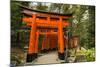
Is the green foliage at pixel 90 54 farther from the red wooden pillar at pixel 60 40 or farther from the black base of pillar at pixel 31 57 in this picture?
the black base of pillar at pixel 31 57

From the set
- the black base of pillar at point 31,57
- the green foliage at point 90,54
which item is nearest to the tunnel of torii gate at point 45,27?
the black base of pillar at point 31,57

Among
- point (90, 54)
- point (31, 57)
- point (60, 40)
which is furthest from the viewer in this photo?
point (90, 54)

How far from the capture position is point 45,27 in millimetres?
2539

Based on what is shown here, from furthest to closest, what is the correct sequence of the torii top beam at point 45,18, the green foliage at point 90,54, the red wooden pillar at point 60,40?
the green foliage at point 90,54 < the red wooden pillar at point 60,40 < the torii top beam at point 45,18

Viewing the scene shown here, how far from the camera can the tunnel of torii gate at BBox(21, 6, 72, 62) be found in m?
2.48

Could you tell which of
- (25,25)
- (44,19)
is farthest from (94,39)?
(25,25)

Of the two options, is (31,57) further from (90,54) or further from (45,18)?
(90,54)

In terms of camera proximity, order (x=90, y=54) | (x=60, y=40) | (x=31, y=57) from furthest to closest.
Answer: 1. (x=90, y=54)
2. (x=60, y=40)
3. (x=31, y=57)

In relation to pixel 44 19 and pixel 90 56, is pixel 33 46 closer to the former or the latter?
pixel 44 19

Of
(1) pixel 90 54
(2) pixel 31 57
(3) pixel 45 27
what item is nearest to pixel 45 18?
(3) pixel 45 27

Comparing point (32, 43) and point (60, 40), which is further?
point (60, 40)

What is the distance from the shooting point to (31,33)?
249cm

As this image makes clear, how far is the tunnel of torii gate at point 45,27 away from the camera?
248cm
